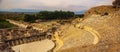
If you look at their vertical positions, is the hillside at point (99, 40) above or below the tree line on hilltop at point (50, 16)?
above

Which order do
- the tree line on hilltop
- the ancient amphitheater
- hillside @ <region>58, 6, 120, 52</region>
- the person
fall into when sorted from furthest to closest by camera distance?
1. the tree line on hilltop
2. the person
3. the ancient amphitheater
4. hillside @ <region>58, 6, 120, 52</region>

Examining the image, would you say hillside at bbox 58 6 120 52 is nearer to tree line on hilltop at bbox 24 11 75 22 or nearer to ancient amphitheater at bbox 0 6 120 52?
ancient amphitheater at bbox 0 6 120 52

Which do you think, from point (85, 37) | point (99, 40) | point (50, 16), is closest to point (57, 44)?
point (85, 37)

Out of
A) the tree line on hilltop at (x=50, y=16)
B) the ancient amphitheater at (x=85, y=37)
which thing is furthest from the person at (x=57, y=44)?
the tree line on hilltop at (x=50, y=16)

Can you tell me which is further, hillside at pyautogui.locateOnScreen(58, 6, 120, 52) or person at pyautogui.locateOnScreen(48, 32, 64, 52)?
person at pyautogui.locateOnScreen(48, 32, 64, 52)

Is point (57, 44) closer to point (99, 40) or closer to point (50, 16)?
point (99, 40)

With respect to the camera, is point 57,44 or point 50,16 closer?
point 57,44

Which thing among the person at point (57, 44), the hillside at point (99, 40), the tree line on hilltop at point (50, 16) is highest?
the hillside at point (99, 40)

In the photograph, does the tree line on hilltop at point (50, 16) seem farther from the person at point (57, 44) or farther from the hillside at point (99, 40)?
the hillside at point (99, 40)

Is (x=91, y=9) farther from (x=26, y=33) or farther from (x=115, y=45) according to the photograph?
(x=115, y=45)

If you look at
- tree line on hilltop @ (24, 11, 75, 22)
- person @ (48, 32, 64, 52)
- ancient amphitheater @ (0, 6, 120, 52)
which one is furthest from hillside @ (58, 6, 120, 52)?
tree line on hilltop @ (24, 11, 75, 22)

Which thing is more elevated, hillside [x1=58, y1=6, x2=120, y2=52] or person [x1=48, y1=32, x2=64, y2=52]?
hillside [x1=58, y1=6, x2=120, y2=52]

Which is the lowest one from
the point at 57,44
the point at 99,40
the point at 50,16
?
the point at 50,16

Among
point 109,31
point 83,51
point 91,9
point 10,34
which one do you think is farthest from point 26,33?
point 83,51
